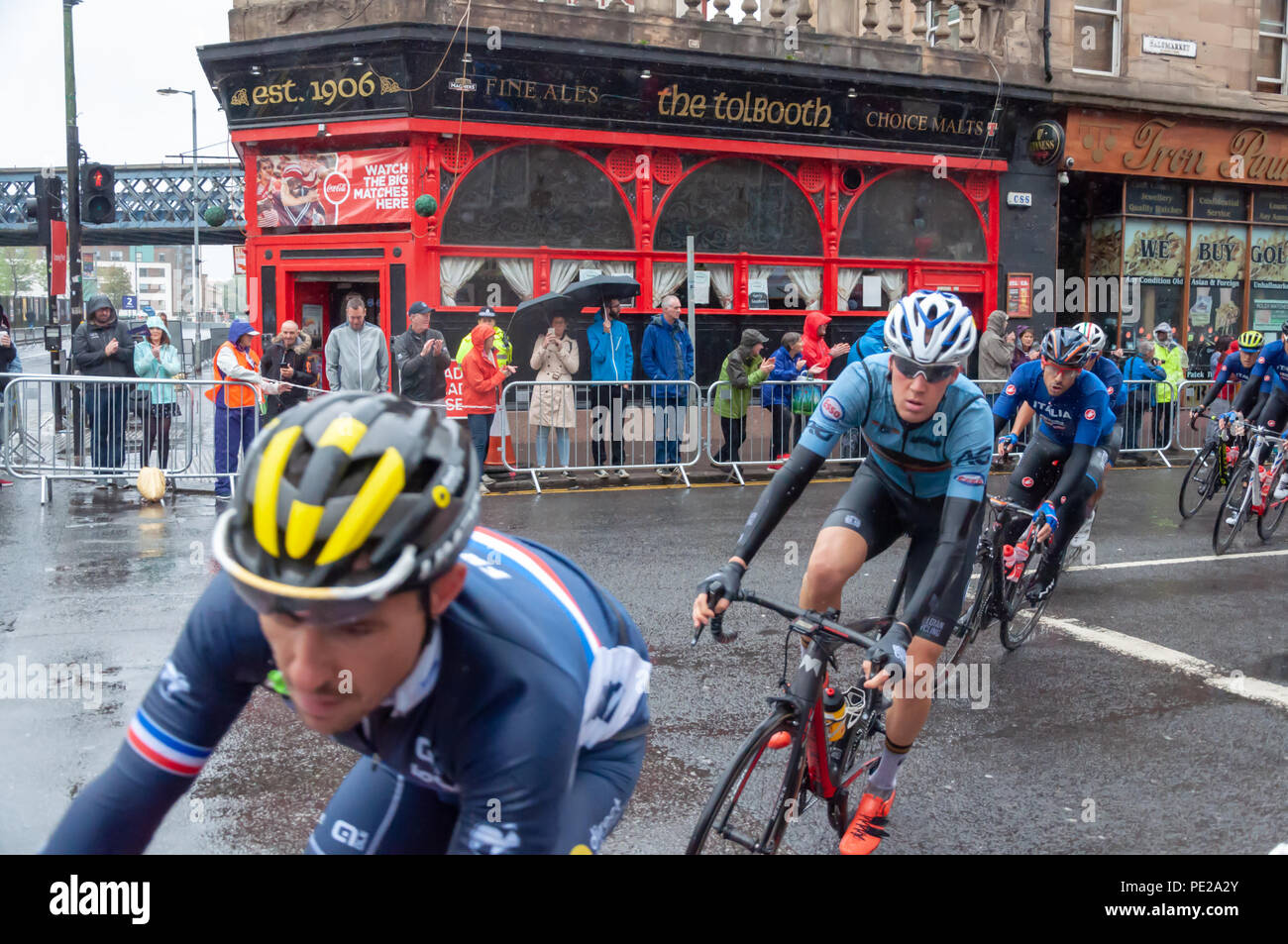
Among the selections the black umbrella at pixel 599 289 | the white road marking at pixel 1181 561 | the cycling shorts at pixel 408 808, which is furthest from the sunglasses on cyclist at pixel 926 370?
the black umbrella at pixel 599 289

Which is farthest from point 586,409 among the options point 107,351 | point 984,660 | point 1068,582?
point 984,660

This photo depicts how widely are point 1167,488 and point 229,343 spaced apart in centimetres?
1073

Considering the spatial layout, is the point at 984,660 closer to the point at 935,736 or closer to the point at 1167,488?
the point at 935,736

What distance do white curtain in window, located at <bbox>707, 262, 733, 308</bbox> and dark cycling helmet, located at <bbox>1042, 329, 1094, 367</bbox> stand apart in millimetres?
12169

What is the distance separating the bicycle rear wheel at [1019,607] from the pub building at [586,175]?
367 inches

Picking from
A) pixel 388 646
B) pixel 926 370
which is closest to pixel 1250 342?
pixel 926 370

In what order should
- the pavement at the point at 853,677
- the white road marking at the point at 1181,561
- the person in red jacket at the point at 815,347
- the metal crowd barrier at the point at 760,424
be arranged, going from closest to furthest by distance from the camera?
the pavement at the point at 853,677 → the white road marking at the point at 1181,561 → the metal crowd barrier at the point at 760,424 → the person in red jacket at the point at 815,347

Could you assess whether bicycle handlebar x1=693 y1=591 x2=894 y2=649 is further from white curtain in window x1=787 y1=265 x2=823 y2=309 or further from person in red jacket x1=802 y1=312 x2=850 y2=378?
white curtain in window x1=787 y1=265 x2=823 y2=309

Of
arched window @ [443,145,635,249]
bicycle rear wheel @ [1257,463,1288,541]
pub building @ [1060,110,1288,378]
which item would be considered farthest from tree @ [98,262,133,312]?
bicycle rear wheel @ [1257,463,1288,541]

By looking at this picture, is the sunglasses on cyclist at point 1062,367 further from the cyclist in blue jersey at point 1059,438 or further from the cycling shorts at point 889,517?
the cycling shorts at point 889,517

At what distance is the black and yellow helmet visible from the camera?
163 cm

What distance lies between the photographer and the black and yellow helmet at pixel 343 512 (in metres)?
1.63

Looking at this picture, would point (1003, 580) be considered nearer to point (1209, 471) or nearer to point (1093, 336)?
point (1093, 336)

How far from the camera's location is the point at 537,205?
18.0 m
